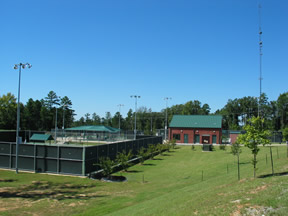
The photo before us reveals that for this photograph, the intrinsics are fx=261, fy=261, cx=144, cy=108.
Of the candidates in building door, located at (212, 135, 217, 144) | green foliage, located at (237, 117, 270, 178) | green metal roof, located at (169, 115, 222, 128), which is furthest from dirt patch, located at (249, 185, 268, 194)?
building door, located at (212, 135, 217, 144)

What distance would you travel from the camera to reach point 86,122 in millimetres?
145000

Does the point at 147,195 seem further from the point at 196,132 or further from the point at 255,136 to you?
the point at 196,132

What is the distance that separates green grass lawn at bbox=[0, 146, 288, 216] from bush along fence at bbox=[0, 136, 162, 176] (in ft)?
3.53

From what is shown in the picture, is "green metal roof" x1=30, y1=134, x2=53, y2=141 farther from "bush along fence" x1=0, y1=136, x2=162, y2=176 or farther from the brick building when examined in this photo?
the brick building

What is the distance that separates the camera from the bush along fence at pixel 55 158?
2211 cm

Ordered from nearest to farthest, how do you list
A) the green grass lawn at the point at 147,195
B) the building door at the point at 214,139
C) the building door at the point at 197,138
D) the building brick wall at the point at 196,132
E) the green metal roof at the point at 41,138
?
1. the green grass lawn at the point at 147,195
2. the green metal roof at the point at 41,138
3. the building brick wall at the point at 196,132
4. the building door at the point at 214,139
5. the building door at the point at 197,138

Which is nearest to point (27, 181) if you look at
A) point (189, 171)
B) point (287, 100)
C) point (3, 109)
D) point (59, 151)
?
point (59, 151)

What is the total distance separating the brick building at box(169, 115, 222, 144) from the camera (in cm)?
5966

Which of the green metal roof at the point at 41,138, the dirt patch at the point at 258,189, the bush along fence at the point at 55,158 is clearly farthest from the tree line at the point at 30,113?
the dirt patch at the point at 258,189

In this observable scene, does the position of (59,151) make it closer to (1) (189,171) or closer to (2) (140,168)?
(2) (140,168)

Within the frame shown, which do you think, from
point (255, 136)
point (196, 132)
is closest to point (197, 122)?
point (196, 132)

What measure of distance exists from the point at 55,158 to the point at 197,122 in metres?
44.2

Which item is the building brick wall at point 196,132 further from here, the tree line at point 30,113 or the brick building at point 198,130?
the tree line at point 30,113

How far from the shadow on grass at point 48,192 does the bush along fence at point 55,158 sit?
3400 mm
